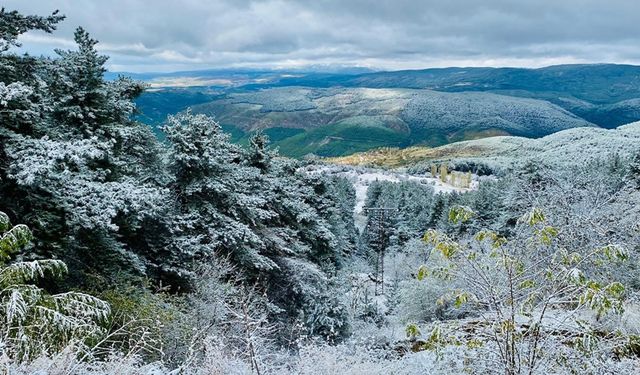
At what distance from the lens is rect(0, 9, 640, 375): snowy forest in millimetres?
4223

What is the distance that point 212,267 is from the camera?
12398 millimetres

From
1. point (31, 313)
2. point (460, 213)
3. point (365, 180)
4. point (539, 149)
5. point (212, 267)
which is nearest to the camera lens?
point (460, 213)

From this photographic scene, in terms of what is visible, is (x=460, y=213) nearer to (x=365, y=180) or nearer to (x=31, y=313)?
(x=31, y=313)

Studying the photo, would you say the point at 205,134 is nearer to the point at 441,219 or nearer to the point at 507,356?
the point at 507,356

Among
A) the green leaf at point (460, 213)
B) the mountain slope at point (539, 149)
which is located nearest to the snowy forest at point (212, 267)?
the green leaf at point (460, 213)

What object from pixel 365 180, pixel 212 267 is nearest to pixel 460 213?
pixel 212 267

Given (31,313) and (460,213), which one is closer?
(460,213)

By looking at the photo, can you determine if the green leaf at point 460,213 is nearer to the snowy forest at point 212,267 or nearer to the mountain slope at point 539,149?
the snowy forest at point 212,267

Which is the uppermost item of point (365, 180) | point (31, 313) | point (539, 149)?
point (31, 313)

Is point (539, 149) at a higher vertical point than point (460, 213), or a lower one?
lower

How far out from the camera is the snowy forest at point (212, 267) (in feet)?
13.9

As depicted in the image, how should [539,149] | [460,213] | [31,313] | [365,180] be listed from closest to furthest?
[460,213], [31,313], [365,180], [539,149]

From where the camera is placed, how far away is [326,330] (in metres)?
14.9

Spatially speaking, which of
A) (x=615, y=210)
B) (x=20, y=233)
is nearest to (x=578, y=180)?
(x=615, y=210)
